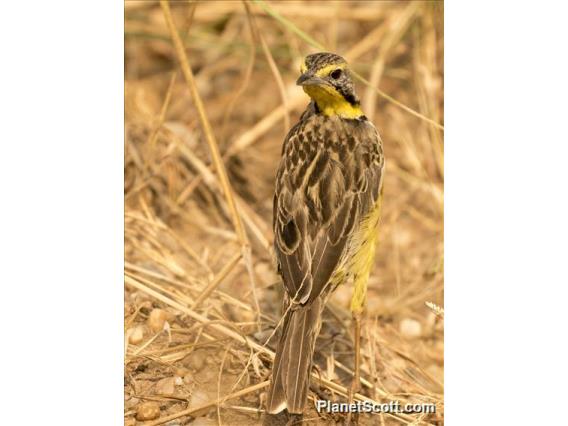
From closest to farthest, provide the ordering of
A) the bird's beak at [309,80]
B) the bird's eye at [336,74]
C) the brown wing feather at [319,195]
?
the brown wing feather at [319,195]
the bird's beak at [309,80]
the bird's eye at [336,74]

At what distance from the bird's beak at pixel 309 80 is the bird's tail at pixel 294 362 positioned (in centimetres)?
131

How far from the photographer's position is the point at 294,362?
4.85 m

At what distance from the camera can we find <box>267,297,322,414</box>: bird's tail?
4.81 m

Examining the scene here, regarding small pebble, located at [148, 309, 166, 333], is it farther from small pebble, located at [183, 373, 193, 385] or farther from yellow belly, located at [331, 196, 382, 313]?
Result: yellow belly, located at [331, 196, 382, 313]

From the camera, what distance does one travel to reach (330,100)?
5.54 m

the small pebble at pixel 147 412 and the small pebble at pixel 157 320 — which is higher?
the small pebble at pixel 157 320

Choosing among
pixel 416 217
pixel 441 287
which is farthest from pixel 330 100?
pixel 416 217

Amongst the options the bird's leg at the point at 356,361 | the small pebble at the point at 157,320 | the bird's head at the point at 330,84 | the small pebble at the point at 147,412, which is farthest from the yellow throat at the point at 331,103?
the small pebble at the point at 147,412

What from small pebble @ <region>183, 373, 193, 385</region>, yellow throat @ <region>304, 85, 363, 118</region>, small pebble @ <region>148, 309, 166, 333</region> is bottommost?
small pebble @ <region>183, 373, 193, 385</region>

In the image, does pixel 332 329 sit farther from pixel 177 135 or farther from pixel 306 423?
pixel 177 135

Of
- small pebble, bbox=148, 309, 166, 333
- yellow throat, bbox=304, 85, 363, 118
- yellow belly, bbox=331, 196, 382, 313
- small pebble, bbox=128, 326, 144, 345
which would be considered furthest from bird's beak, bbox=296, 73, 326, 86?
small pebble, bbox=128, 326, 144, 345

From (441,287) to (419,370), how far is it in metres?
0.82

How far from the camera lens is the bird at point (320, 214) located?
490 centimetres

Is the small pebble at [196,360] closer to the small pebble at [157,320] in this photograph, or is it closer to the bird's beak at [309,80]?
the small pebble at [157,320]
